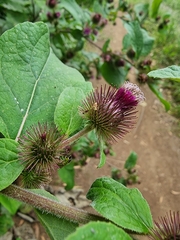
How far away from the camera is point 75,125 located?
1039mm

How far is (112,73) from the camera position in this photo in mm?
2328

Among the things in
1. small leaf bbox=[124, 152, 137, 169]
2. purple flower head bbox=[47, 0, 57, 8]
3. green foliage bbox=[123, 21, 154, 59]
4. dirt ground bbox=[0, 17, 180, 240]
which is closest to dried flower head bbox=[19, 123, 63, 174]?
green foliage bbox=[123, 21, 154, 59]

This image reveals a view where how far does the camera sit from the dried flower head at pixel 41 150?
0.96 metres

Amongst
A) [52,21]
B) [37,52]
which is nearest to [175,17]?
[52,21]

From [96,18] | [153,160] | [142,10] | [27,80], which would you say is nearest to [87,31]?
[96,18]

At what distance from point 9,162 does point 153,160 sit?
11.0 feet

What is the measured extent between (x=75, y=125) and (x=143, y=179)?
297cm

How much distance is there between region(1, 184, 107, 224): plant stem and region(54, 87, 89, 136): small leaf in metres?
0.17

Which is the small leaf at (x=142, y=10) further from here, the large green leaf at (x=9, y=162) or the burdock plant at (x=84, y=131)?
the large green leaf at (x=9, y=162)

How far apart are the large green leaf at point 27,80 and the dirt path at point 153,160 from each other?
239cm

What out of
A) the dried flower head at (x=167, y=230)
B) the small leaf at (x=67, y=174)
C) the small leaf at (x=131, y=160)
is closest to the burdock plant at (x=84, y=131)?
the dried flower head at (x=167, y=230)

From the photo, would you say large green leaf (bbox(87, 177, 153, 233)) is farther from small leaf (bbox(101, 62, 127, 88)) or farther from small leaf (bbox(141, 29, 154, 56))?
small leaf (bbox(101, 62, 127, 88))

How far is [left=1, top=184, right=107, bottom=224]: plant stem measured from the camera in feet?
3.22

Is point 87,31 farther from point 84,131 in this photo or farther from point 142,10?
point 84,131
